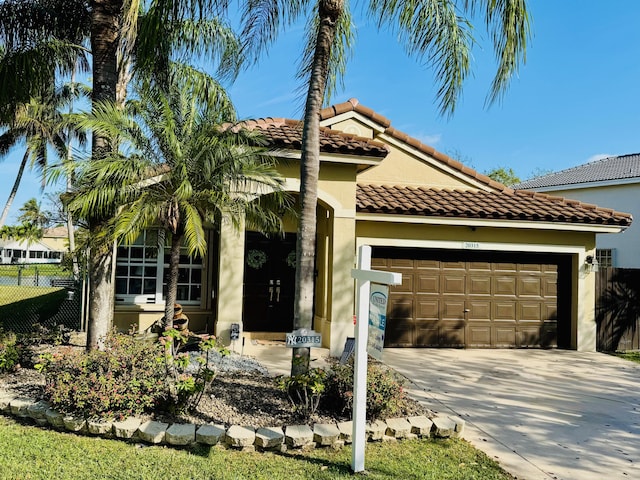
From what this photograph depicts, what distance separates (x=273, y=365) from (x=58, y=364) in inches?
155

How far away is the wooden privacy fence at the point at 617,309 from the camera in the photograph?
479 inches

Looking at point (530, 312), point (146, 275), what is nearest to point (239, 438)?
point (146, 275)

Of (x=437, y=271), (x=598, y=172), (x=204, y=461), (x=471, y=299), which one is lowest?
(x=204, y=461)

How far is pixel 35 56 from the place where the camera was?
8609 mm

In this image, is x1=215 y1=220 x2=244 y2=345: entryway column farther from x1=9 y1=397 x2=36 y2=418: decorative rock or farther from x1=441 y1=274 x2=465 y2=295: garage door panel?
x1=441 y1=274 x2=465 y2=295: garage door panel

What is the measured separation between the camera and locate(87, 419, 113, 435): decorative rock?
5.09 m

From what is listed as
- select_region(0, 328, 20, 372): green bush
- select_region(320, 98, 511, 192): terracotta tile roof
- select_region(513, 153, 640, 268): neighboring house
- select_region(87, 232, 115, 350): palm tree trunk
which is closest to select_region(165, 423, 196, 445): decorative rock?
select_region(87, 232, 115, 350): palm tree trunk

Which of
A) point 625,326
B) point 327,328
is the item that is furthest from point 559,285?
point 327,328

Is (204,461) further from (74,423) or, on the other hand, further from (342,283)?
(342,283)

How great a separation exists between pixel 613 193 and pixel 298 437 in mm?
19949

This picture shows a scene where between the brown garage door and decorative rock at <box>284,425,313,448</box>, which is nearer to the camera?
decorative rock at <box>284,425,313,448</box>

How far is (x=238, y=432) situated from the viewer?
5039 mm

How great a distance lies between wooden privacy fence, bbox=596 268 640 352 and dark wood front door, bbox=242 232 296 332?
26.3 ft

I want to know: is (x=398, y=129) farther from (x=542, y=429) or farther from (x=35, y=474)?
(x=35, y=474)
